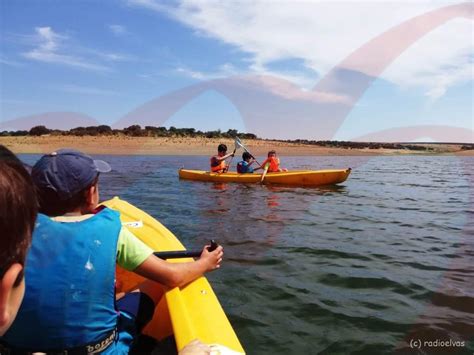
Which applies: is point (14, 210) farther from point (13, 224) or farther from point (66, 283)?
point (66, 283)

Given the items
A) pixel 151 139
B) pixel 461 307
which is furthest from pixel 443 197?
pixel 151 139

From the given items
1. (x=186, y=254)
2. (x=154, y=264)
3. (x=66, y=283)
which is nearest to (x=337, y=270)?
(x=186, y=254)

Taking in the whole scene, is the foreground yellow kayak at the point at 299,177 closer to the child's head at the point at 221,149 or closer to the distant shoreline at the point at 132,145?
the child's head at the point at 221,149

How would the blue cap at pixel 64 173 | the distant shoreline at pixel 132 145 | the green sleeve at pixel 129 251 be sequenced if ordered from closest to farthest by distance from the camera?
the blue cap at pixel 64 173 < the green sleeve at pixel 129 251 < the distant shoreline at pixel 132 145

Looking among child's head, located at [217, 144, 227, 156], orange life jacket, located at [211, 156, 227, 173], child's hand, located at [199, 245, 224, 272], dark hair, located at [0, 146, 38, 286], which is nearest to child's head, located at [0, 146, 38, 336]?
dark hair, located at [0, 146, 38, 286]

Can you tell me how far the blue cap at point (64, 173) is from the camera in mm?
2148

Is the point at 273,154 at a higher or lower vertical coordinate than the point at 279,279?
higher

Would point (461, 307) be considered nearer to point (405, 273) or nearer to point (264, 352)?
point (405, 273)

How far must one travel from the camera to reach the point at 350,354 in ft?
12.6

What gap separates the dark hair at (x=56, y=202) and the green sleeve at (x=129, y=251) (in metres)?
0.30

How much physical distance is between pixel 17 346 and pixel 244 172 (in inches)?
579

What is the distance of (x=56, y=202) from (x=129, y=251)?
50cm

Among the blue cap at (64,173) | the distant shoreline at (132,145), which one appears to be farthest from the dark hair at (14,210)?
the distant shoreline at (132,145)

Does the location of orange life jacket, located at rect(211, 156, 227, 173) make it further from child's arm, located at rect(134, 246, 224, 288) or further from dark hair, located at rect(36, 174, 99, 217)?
dark hair, located at rect(36, 174, 99, 217)
